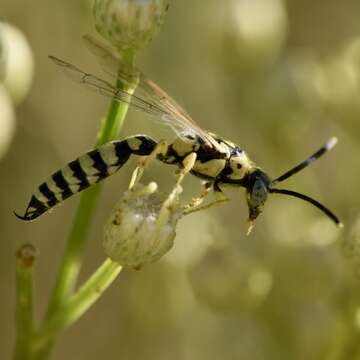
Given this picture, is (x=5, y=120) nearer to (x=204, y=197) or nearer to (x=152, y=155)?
(x=152, y=155)

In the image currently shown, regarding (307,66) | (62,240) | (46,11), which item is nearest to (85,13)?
(46,11)

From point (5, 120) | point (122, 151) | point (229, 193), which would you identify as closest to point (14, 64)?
point (5, 120)

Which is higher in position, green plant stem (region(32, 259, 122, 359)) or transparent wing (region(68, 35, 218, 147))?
transparent wing (region(68, 35, 218, 147))

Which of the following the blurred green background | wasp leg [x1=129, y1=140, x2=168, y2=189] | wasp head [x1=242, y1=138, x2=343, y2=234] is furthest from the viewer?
the blurred green background

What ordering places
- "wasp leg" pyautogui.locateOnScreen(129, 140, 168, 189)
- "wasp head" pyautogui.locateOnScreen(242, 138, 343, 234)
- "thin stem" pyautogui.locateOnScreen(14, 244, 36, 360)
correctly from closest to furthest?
"thin stem" pyautogui.locateOnScreen(14, 244, 36, 360), "wasp leg" pyautogui.locateOnScreen(129, 140, 168, 189), "wasp head" pyautogui.locateOnScreen(242, 138, 343, 234)

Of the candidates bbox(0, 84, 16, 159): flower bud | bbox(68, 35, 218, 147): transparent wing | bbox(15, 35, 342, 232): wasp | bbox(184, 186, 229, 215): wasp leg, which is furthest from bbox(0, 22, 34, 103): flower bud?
bbox(184, 186, 229, 215): wasp leg

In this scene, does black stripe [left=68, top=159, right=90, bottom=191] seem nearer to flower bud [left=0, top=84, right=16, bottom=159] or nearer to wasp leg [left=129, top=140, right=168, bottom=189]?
wasp leg [left=129, top=140, right=168, bottom=189]
